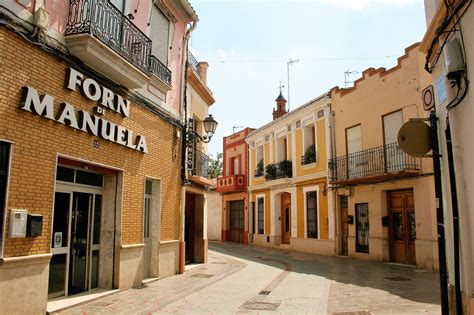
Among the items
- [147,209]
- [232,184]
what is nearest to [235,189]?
[232,184]

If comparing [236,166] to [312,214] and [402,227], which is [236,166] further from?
→ [402,227]

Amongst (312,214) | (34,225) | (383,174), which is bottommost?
(34,225)

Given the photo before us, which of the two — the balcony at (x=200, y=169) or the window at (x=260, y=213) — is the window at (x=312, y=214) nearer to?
the window at (x=260, y=213)

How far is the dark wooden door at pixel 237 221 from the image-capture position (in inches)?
1112

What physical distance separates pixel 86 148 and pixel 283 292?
548 centimetres

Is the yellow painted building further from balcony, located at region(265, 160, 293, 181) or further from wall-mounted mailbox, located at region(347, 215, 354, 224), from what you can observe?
wall-mounted mailbox, located at region(347, 215, 354, 224)

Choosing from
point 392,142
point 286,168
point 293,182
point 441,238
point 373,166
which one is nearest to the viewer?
point 441,238

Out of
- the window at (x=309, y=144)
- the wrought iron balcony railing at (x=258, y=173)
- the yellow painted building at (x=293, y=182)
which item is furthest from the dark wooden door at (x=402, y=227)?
the wrought iron balcony railing at (x=258, y=173)

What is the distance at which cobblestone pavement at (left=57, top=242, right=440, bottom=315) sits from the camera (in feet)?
25.3

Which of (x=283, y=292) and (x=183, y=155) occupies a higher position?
(x=183, y=155)

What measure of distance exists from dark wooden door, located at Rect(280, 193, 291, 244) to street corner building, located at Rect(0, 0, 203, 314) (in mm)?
12264

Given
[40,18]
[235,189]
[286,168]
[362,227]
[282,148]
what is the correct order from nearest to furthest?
[40,18] < [362,227] < [286,168] < [282,148] < [235,189]

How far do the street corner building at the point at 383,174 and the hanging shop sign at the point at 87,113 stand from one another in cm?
995

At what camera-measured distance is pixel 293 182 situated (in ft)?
73.5
